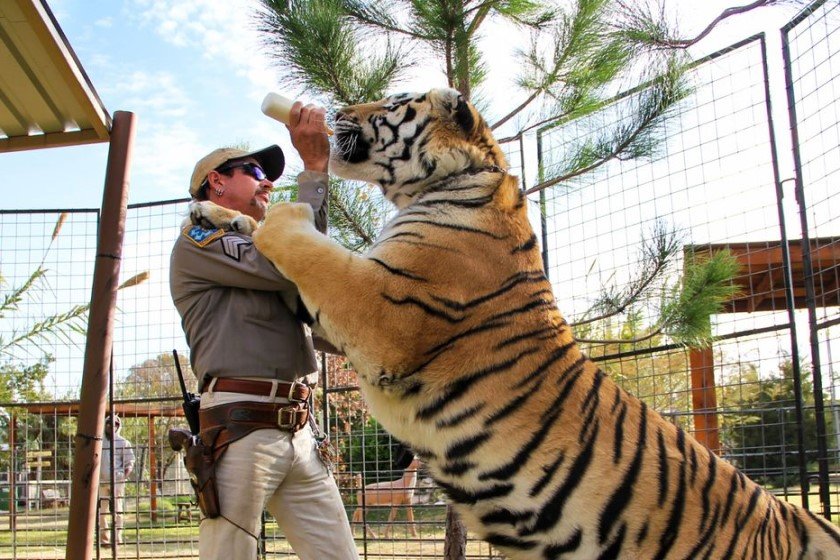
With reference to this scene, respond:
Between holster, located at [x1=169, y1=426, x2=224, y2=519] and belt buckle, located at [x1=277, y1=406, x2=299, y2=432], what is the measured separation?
8.9 inches

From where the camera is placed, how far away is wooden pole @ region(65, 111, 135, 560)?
4.80 m

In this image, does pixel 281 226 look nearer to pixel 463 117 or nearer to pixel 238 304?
pixel 238 304

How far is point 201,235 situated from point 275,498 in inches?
44.6

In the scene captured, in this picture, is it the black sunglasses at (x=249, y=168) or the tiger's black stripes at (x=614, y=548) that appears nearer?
the tiger's black stripes at (x=614, y=548)

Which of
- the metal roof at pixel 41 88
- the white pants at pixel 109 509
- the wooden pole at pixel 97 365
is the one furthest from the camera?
the white pants at pixel 109 509

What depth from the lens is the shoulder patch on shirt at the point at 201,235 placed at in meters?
3.14

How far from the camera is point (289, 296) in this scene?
10.6 ft

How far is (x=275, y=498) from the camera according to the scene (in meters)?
3.25

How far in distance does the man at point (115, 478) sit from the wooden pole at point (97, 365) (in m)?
2.44

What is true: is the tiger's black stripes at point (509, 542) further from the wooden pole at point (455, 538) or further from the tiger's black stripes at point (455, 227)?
the wooden pole at point (455, 538)

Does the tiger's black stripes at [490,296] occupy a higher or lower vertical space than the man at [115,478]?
higher

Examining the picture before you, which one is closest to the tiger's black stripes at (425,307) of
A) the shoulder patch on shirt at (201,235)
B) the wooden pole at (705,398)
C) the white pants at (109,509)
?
the shoulder patch on shirt at (201,235)

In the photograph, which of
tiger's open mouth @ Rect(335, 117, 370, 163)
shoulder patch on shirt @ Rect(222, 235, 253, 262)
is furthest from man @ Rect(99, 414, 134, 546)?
tiger's open mouth @ Rect(335, 117, 370, 163)

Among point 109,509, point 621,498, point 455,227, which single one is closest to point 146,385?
point 109,509
